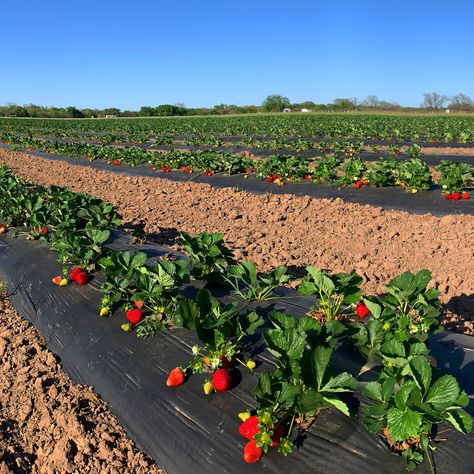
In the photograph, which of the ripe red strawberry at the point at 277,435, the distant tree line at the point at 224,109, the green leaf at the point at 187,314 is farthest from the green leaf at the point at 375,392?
the distant tree line at the point at 224,109

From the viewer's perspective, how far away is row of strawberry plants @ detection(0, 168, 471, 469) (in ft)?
6.57

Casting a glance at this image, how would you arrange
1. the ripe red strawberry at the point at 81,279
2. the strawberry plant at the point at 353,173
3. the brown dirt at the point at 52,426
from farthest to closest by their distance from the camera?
the strawberry plant at the point at 353,173 < the ripe red strawberry at the point at 81,279 < the brown dirt at the point at 52,426

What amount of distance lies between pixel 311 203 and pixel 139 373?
6.21 meters

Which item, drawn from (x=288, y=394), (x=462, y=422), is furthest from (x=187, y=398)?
(x=462, y=422)

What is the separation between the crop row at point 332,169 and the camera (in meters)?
8.45

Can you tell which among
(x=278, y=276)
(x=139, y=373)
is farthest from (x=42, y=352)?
(x=278, y=276)

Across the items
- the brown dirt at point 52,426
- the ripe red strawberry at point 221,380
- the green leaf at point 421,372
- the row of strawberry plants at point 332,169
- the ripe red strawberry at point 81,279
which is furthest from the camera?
the row of strawberry plants at point 332,169

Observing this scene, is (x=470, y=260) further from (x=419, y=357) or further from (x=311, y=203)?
(x=419, y=357)

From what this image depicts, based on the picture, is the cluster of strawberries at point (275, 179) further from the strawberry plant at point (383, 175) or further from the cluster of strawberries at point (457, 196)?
the cluster of strawberries at point (457, 196)

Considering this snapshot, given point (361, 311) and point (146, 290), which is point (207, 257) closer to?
point (146, 290)

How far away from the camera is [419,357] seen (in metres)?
2.04

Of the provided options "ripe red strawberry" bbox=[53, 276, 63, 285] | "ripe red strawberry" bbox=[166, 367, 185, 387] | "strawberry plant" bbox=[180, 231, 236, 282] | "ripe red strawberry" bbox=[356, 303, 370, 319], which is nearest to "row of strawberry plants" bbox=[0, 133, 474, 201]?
"strawberry plant" bbox=[180, 231, 236, 282]

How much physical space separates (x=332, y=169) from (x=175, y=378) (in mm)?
8143

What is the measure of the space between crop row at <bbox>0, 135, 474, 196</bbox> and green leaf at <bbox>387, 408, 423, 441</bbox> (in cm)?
690
